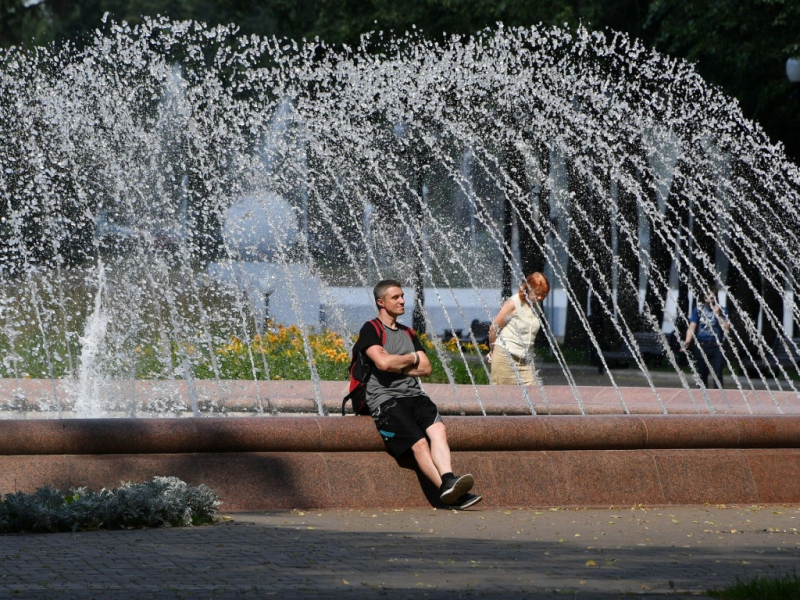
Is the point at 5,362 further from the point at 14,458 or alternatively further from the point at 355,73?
the point at 14,458

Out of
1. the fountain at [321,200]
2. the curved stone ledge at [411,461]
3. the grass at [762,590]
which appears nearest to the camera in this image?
the grass at [762,590]

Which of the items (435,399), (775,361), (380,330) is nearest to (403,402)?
(380,330)

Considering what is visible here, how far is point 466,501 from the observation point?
7.58 meters

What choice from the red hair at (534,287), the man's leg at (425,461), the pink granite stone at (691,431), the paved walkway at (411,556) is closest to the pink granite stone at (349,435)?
the man's leg at (425,461)

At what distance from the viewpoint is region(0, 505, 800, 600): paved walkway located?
5129 millimetres

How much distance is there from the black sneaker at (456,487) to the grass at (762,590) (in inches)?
93.7

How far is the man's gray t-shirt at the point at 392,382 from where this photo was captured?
7730mm

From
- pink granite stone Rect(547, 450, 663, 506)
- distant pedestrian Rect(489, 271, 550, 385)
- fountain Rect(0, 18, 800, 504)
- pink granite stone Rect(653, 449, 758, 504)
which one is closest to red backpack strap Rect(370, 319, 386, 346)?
pink granite stone Rect(547, 450, 663, 506)

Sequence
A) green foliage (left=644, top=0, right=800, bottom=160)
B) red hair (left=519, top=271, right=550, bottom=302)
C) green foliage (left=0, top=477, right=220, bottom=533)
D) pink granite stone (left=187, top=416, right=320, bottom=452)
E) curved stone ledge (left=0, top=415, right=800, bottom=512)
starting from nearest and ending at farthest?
green foliage (left=0, top=477, right=220, bottom=533) < curved stone ledge (left=0, top=415, right=800, bottom=512) < pink granite stone (left=187, top=416, right=320, bottom=452) < red hair (left=519, top=271, right=550, bottom=302) < green foliage (left=644, top=0, right=800, bottom=160)

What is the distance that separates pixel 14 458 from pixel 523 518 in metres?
2.79

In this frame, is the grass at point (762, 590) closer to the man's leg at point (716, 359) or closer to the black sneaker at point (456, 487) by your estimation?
the black sneaker at point (456, 487)

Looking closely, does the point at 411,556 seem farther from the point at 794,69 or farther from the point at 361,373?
the point at 794,69

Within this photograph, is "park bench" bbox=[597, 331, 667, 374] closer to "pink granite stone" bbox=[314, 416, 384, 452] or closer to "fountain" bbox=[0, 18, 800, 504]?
"fountain" bbox=[0, 18, 800, 504]

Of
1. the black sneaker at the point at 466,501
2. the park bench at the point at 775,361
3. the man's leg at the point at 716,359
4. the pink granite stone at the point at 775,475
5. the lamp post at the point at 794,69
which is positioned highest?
the lamp post at the point at 794,69
